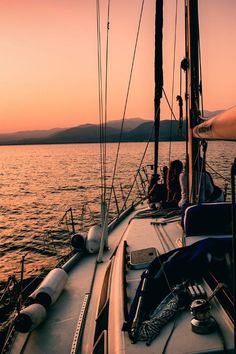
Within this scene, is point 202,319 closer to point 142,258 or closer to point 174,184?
point 142,258

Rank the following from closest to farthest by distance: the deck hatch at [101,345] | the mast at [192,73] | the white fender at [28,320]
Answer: the deck hatch at [101,345] → the white fender at [28,320] → the mast at [192,73]

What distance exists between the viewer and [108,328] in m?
4.80

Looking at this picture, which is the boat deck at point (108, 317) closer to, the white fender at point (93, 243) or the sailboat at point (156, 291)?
the sailboat at point (156, 291)

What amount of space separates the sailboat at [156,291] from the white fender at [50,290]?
0.7 inches

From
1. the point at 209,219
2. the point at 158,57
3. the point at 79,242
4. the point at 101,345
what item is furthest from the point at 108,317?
the point at 158,57

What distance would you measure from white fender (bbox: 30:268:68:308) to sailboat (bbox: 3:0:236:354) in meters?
0.02

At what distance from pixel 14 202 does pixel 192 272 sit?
32.1 metres

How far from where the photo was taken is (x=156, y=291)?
482 cm

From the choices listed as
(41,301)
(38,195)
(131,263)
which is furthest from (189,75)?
(38,195)

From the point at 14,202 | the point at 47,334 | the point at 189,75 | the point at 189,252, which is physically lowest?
the point at 14,202

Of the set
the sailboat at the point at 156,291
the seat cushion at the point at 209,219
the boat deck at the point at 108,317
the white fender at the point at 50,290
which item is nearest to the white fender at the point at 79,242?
the sailboat at the point at 156,291

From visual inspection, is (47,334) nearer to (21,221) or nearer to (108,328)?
(108,328)

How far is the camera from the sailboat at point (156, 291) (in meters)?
4.10

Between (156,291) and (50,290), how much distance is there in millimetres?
2597
